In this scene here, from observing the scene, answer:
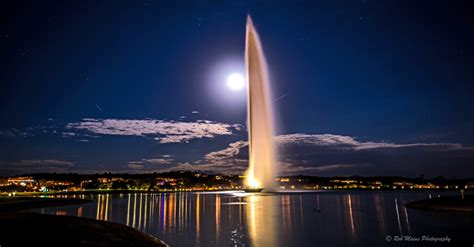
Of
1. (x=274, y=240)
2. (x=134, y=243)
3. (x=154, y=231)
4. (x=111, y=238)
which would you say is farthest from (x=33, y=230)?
(x=274, y=240)

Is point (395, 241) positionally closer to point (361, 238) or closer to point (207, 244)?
point (361, 238)

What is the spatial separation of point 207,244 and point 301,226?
562 inches

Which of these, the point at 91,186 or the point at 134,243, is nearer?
the point at 134,243

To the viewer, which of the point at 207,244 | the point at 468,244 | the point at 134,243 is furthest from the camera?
the point at 207,244

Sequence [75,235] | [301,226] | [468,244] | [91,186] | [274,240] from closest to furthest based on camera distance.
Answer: [75,235] < [468,244] < [274,240] < [301,226] < [91,186]

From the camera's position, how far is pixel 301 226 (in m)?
34.7

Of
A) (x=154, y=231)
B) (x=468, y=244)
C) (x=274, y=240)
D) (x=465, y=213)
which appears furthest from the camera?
(x=465, y=213)

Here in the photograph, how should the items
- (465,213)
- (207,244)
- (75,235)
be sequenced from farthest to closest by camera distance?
(465,213) < (207,244) < (75,235)

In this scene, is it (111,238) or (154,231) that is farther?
(154,231)

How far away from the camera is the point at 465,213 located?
42.1m

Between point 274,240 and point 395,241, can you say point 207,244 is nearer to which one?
point 274,240

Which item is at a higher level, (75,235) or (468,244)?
(75,235)

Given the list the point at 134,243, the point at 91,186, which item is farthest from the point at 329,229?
the point at 91,186

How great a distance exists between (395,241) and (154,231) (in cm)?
2031
